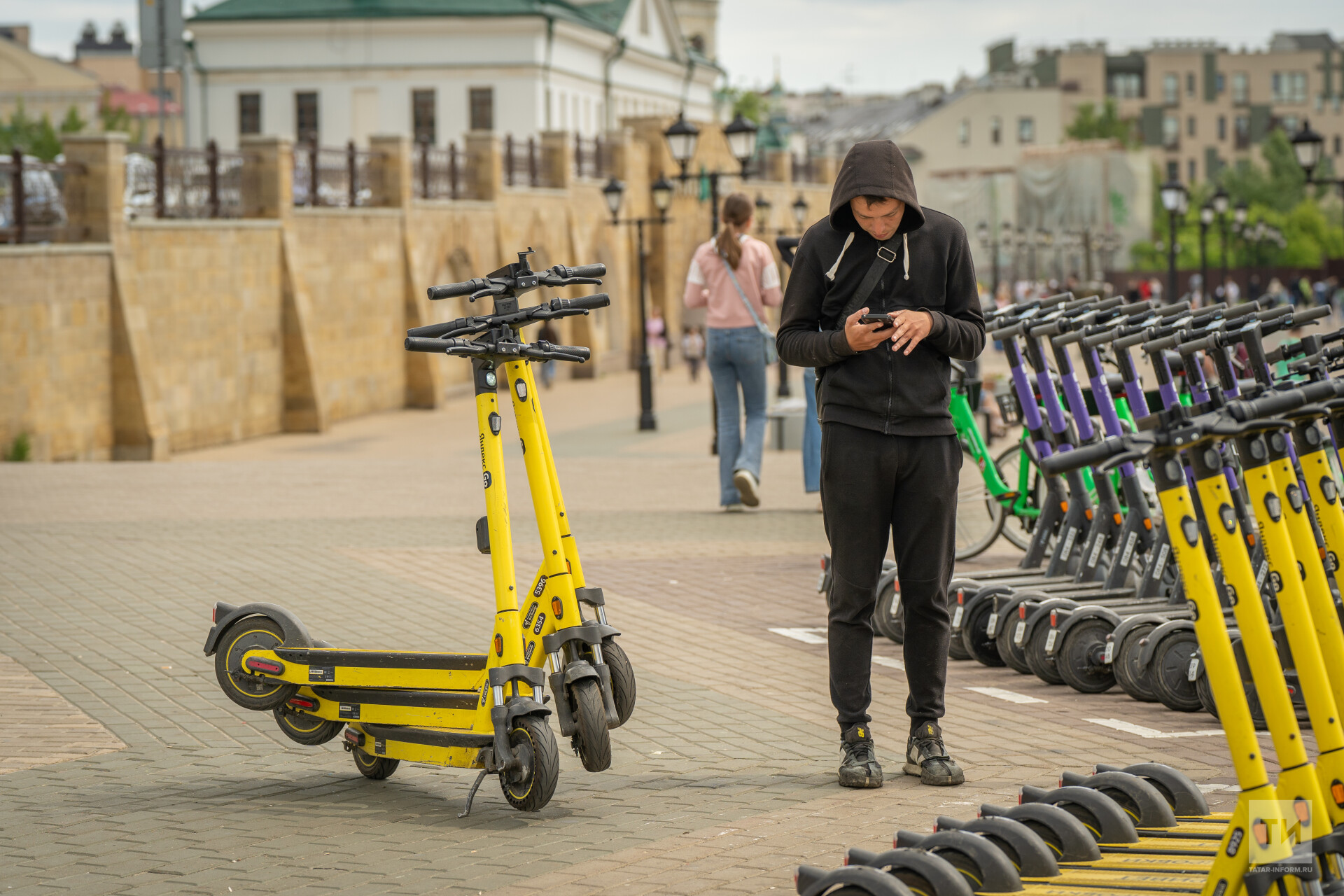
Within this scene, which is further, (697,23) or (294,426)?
(697,23)

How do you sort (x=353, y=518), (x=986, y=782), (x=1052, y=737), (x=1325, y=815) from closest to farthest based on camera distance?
(x=1325, y=815) < (x=986, y=782) < (x=1052, y=737) < (x=353, y=518)

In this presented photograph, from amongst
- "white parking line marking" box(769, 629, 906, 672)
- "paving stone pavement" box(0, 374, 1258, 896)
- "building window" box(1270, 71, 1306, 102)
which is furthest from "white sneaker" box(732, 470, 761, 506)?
"building window" box(1270, 71, 1306, 102)

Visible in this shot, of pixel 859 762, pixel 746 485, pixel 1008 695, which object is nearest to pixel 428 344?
pixel 859 762

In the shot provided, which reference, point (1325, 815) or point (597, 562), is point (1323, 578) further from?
point (597, 562)

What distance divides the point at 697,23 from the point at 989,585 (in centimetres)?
10560

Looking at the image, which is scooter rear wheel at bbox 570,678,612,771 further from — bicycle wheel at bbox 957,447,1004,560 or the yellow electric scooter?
bicycle wheel at bbox 957,447,1004,560

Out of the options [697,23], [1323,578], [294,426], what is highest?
[697,23]

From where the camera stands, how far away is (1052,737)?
5902 mm

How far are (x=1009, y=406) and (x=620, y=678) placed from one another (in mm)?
4007

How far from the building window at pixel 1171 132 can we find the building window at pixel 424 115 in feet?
263

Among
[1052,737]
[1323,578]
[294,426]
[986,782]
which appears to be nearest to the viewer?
[1323,578]

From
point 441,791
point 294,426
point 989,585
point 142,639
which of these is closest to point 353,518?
point 142,639

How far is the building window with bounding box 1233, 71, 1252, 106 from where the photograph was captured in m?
130

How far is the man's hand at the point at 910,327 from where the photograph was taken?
16.5 feet
